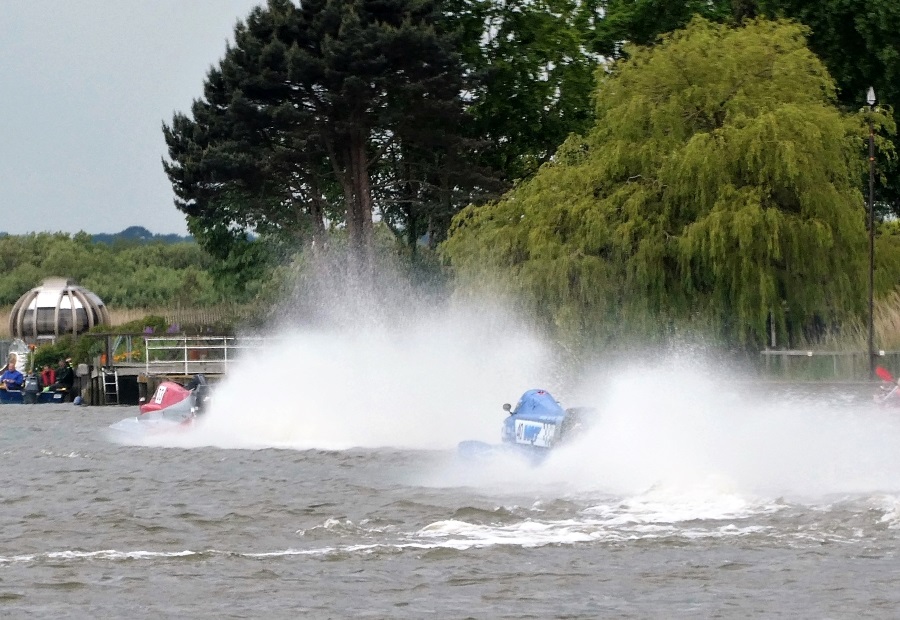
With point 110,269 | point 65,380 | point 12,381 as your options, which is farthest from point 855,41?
point 110,269

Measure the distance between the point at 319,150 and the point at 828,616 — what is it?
157 feet

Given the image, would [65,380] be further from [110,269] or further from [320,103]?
[110,269]

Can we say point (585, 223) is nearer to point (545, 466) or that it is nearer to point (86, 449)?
point (86, 449)

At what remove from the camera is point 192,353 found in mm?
60188

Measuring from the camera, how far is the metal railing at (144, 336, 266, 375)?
186 ft

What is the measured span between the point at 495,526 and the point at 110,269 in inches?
4378

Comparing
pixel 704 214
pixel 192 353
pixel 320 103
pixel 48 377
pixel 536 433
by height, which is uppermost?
pixel 320 103

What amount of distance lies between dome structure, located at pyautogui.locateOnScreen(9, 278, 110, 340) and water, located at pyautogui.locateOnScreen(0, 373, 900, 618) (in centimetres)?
4759

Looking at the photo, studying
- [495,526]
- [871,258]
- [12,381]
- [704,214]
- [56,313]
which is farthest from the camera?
[56,313]

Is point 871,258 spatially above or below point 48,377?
above

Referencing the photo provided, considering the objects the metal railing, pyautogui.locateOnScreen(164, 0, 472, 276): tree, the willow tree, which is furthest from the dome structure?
the willow tree

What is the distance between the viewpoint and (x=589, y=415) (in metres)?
23.3

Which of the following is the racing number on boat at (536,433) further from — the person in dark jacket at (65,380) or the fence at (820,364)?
the person in dark jacket at (65,380)

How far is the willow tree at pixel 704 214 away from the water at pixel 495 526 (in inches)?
368
